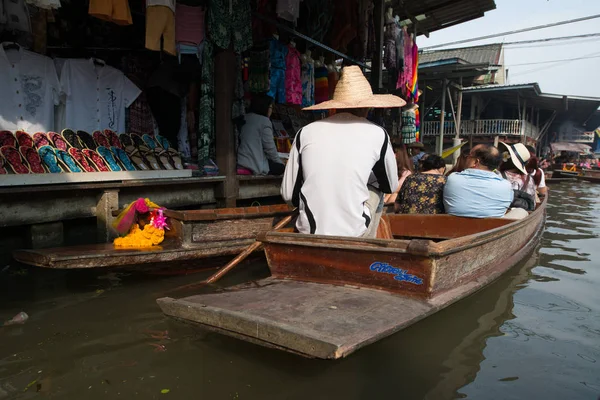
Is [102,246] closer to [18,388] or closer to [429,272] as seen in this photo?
[18,388]

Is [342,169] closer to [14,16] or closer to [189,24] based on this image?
[189,24]

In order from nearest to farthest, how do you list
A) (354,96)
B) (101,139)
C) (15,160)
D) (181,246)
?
(354,96) < (181,246) < (15,160) < (101,139)

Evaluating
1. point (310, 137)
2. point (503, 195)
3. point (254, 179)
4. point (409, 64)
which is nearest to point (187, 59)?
point (254, 179)

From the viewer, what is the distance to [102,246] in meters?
3.81

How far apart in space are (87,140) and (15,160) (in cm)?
101

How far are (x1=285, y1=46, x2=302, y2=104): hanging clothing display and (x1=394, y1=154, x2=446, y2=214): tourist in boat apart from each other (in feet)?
9.22

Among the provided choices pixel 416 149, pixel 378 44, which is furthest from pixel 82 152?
pixel 416 149

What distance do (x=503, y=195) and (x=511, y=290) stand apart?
0.87m

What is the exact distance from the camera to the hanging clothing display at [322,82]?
8.13 meters

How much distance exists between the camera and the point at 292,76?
7027 millimetres

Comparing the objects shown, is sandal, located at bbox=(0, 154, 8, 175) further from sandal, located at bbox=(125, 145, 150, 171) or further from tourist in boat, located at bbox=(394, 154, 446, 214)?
tourist in boat, located at bbox=(394, 154, 446, 214)

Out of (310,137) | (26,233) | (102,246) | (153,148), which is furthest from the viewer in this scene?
(153,148)

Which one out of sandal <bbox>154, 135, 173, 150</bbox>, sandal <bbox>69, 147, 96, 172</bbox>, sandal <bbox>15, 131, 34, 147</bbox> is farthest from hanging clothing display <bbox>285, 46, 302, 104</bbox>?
sandal <bbox>15, 131, 34, 147</bbox>

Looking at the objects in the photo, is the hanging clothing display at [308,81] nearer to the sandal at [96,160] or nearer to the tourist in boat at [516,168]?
the tourist in boat at [516,168]
